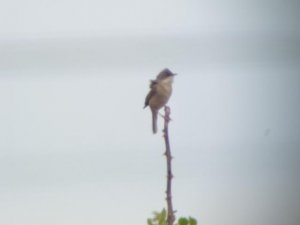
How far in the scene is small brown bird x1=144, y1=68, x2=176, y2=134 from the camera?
3.09 m

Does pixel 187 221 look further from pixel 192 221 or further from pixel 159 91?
pixel 159 91

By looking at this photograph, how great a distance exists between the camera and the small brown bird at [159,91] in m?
3.09

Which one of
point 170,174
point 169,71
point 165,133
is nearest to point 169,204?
point 170,174

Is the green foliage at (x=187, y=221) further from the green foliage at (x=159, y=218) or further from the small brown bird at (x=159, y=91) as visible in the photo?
the small brown bird at (x=159, y=91)

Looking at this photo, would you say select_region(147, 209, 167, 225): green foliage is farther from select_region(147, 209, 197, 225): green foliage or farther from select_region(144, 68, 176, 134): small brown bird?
select_region(144, 68, 176, 134): small brown bird

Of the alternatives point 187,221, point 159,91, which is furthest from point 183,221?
point 159,91

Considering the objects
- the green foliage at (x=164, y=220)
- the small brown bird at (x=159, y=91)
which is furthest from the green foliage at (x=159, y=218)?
the small brown bird at (x=159, y=91)

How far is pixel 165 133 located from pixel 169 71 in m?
1.72

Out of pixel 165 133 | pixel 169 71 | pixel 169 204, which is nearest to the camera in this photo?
pixel 169 204

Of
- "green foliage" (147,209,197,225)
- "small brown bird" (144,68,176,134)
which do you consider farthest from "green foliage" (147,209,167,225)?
"small brown bird" (144,68,176,134)

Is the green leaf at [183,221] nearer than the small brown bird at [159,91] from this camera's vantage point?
Yes

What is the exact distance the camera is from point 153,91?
10.7 ft

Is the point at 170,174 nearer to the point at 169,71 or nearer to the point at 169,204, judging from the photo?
the point at 169,204

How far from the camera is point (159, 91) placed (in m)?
3.33
